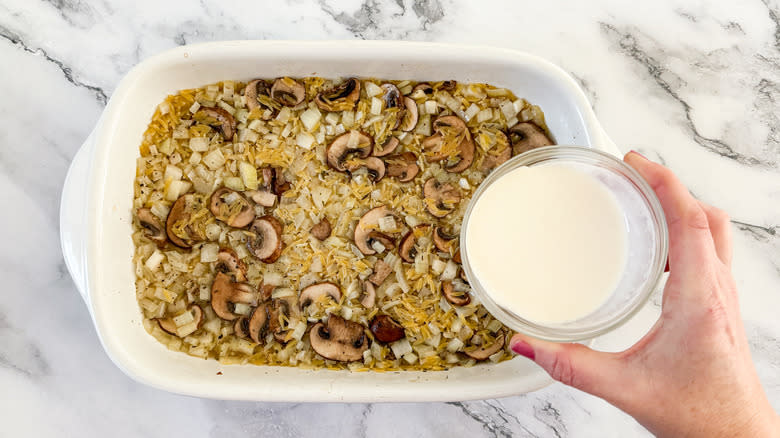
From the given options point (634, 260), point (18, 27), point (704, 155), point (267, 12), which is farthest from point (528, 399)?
point (18, 27)

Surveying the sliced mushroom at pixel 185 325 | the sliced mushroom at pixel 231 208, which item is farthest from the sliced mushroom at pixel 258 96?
the sliced mushroom at pixel 185 325

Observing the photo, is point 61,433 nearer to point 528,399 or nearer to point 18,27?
point 18,27

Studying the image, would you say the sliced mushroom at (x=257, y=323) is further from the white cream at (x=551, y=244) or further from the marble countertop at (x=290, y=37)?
the white cream at (x=551, y=244)

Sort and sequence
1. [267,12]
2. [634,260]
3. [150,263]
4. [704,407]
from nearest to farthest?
[704,407]
[634,260]
[150,263]
[267,12]

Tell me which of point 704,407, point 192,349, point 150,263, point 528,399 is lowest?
point 528,399

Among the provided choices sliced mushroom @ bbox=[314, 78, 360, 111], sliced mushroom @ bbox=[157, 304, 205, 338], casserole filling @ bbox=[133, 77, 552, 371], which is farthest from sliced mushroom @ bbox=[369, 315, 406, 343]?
sliced mushroom @ bbox=[314, 78, 360, 111]

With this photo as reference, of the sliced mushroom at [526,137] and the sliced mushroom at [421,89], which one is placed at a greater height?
the sliced mushroom at [421,89]

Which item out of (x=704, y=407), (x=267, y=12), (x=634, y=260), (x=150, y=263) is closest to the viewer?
(x=704, y=407)
